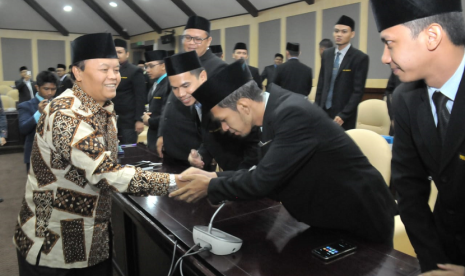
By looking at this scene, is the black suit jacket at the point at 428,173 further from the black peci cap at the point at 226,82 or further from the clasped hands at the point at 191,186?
the clasped hands at the point at 191,186

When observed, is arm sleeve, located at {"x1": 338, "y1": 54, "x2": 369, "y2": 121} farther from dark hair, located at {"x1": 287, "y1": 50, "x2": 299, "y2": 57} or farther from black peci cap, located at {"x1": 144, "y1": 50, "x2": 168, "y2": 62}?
black peci cap, located at {"x1": 144, "y1": 50, "x2": 168, "y2": 62}

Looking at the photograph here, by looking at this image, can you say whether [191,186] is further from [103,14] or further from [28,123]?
[103,14]

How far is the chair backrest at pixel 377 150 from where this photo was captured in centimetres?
195

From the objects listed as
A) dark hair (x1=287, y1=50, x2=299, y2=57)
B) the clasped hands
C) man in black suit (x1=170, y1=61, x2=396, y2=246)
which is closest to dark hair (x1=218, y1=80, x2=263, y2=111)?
man in black suit (x1=170, y1=61, x2=396, y2=246)

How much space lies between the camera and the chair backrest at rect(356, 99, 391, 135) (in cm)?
391

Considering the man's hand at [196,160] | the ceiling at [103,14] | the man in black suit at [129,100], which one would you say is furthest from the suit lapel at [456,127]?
the ceiling at [103,14]

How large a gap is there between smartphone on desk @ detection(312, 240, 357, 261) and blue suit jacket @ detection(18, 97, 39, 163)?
3.35m

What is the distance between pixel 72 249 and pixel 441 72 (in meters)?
1.36

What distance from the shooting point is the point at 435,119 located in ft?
3.34

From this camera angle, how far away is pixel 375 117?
3967 mm

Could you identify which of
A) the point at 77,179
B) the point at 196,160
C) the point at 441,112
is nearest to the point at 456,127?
the point at 441,112

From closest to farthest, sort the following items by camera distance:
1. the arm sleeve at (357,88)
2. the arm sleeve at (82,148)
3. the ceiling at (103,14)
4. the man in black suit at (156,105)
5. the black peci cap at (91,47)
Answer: the arm sleeve at (82,148), the black peci cap at (91,47), the arm sleeve at (357,88), the man in black suit at (156,105), the ceiling at (103,14)

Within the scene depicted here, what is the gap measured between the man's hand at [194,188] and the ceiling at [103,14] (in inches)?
357

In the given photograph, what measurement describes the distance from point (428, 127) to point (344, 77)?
97.0 inches
